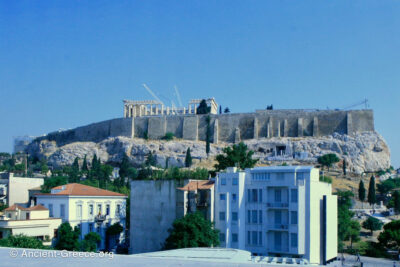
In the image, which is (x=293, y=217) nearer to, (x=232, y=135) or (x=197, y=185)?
(x=197, y=185)

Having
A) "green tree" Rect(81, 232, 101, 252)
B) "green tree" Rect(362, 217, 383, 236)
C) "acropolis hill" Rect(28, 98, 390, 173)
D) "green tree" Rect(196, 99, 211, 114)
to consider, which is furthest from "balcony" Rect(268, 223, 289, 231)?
"green tree" Rect(196, 99, 211, 114)

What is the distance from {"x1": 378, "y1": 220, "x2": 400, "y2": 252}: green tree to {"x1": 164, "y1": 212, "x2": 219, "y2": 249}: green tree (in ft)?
70.0

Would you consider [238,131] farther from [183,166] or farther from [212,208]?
[212,208]

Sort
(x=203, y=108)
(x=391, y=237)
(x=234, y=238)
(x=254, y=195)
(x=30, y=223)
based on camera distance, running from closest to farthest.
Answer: (x=30, y=223) → (x=234, y=238) → (x=254, y=195) → (x=391, y=237) → (x=203, y=108)

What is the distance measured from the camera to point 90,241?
32.0m

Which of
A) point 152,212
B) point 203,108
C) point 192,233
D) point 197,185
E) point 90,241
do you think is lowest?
point 90,241

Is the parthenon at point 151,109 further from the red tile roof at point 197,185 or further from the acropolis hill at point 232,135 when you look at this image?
the red tile roof at point 197,185

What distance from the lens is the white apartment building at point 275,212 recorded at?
2850 centimetres

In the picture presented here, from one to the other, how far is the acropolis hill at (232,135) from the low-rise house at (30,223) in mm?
53574

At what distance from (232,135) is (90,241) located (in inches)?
2507

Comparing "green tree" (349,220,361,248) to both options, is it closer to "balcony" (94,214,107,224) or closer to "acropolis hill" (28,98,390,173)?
"balcony" (94,214,107,224)

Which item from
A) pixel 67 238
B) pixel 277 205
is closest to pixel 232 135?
pixel 277 205

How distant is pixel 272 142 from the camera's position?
285 feet

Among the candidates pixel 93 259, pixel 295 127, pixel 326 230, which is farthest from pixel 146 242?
pixel 295 127
